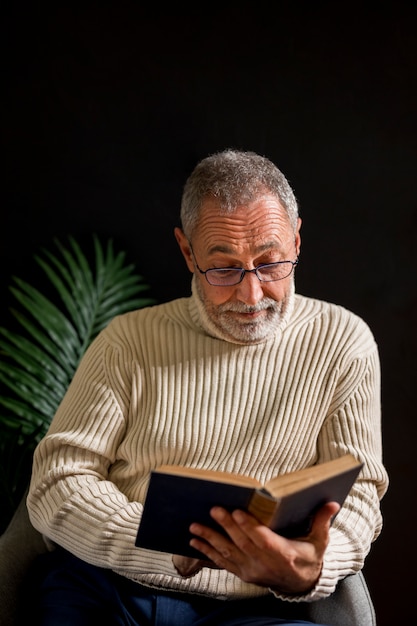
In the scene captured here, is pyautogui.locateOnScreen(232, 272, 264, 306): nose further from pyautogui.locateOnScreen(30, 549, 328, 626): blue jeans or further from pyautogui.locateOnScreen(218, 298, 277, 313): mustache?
pyautogui.locateOnScreen(30, 549, 328, 626): blue jeans

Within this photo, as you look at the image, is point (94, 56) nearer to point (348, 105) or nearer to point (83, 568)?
point (348, 105)

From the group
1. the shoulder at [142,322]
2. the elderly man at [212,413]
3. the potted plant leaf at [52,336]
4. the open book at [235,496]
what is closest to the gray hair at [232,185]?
the elderly man at [212,413]

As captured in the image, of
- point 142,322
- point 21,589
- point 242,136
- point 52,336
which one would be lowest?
point 21,589

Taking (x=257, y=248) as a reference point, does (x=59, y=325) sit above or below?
below

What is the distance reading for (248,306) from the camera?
6.35 ft

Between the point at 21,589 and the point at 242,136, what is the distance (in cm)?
161

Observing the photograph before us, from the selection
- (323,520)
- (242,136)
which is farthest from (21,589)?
(242,136)

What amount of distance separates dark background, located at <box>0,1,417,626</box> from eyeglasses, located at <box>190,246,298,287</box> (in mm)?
845

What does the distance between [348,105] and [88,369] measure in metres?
1.27

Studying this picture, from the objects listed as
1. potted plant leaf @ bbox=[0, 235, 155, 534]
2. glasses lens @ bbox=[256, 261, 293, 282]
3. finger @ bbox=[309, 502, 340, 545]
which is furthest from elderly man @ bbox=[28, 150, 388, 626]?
potted plant leaf @ bbox=[0, 235, 155, 534]

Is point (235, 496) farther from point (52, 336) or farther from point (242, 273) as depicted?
point (52, 336)

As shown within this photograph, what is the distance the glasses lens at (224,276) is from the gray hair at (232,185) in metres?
0.13

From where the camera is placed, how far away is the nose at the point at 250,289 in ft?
6.25

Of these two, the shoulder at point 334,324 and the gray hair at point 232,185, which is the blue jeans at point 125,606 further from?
the gray hair at point 232,185
